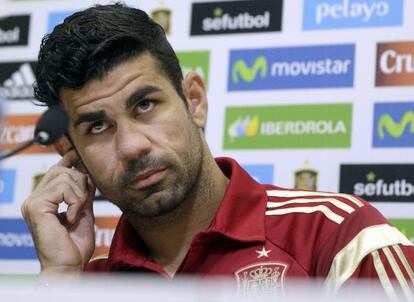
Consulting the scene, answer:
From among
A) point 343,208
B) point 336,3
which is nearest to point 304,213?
point 343,208

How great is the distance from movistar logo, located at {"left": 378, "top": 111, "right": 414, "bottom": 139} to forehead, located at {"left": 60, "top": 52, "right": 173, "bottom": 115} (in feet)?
2.65

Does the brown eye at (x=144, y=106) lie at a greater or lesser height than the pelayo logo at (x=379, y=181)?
greater

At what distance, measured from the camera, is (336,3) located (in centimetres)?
266

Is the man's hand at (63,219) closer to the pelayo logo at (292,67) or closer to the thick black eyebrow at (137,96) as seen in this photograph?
the thick black eyebrow at (137,96)

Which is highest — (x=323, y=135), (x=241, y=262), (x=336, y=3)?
(x=336, y=3)

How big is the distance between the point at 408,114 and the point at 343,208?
800 mm

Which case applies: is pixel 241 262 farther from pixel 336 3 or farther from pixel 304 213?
pixel 336 3

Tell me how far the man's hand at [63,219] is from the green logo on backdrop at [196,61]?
0.73 m

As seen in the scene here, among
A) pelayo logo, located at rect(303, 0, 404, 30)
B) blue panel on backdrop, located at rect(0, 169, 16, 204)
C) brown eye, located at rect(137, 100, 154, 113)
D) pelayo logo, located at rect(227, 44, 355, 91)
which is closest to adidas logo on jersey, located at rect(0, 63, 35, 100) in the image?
blue panel on backdrop, located at rect(0, 169, 16, 204)

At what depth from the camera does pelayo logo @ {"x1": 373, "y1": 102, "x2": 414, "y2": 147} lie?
2.53 meters

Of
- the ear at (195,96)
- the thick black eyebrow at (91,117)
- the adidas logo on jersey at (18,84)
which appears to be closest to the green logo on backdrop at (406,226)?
the ear at (195,96)

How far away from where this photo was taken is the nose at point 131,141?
1.84 metres

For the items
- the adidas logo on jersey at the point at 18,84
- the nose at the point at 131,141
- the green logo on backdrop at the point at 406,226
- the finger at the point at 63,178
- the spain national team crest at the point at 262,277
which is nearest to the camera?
the spain national team crest at the point at 262,277

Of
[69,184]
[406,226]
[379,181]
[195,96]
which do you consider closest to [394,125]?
[379,181]
